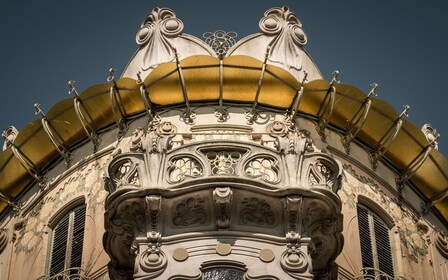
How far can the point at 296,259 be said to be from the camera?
138 ft

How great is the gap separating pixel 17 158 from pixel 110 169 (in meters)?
5.60

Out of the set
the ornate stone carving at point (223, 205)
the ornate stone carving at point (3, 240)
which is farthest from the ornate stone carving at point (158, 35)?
the ornate stone carving at point (223, 205)

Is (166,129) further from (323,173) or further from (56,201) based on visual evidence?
(323,173)

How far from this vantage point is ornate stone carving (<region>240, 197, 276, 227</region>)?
4275 centimetres

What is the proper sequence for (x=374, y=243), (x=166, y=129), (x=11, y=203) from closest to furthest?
(x=166, y=129) < (x=374, y=243) < (x=11, y=203)

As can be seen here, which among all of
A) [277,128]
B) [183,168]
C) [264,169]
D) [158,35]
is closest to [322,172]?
[264,169]

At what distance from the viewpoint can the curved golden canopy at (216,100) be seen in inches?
1850

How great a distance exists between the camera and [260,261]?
138 ft

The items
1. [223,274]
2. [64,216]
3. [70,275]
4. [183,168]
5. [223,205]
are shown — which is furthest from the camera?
[64,216]

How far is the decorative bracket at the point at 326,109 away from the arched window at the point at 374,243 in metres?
1.94

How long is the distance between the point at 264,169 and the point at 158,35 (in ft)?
23.3

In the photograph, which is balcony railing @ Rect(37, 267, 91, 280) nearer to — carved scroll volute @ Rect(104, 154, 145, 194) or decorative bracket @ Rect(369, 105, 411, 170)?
carved scroll volute @ Rect(104, 154, 145, 194)

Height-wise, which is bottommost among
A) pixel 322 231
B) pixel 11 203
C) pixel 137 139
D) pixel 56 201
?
pixel 322 231

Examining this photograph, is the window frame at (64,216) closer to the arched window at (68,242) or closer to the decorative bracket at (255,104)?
the arched window at (68,242)
